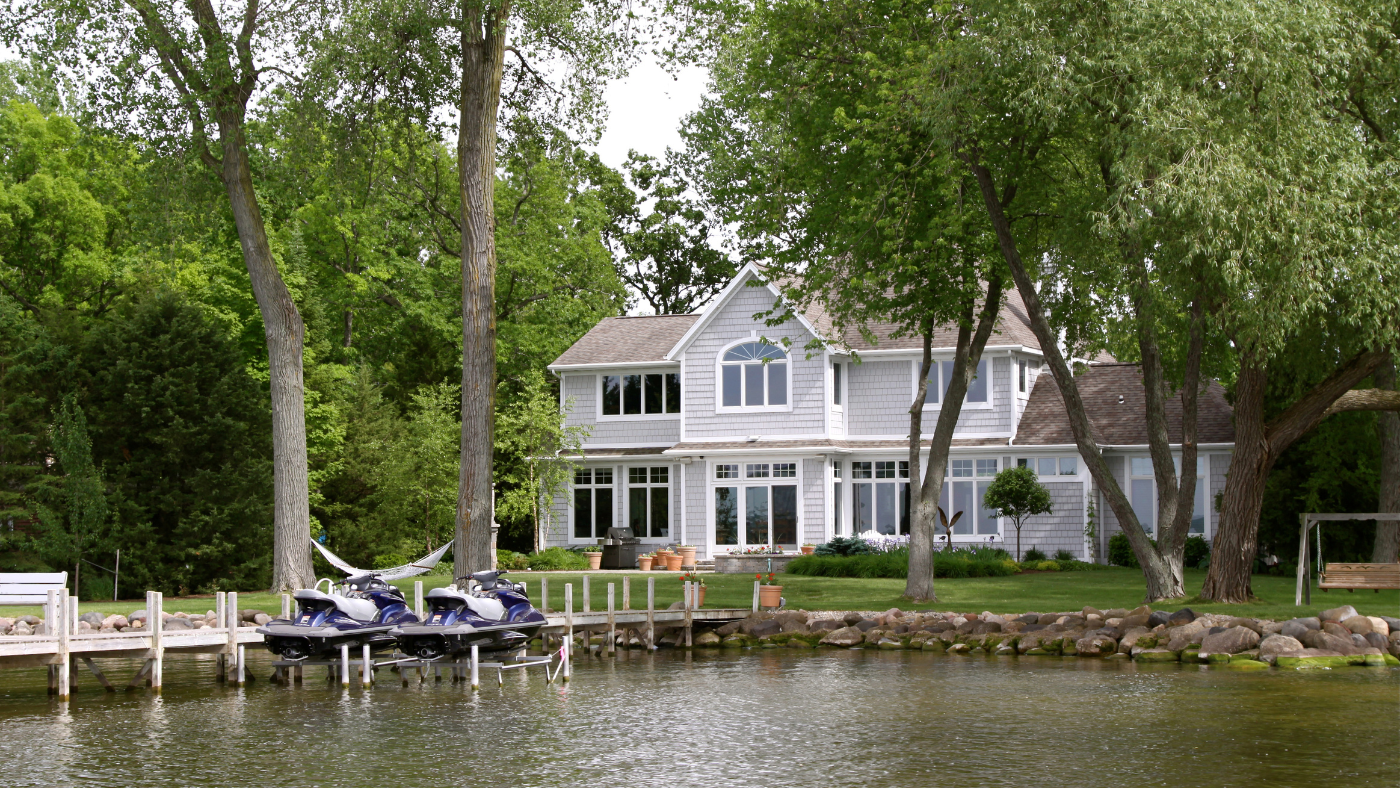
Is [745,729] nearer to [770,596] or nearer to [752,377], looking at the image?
[770,596]

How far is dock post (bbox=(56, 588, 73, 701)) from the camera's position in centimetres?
1535

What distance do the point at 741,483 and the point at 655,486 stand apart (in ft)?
8.65

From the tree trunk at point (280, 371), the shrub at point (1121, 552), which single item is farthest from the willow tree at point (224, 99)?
the shrub at point (1121, 552)

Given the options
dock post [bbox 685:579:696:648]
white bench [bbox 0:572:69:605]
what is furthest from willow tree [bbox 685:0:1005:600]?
white bench [bbox 0:572:69:605]

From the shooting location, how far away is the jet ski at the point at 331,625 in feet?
54.1

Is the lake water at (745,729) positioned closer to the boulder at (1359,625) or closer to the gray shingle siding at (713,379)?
the boulder at (1359,625)

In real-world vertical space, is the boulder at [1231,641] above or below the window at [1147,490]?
below

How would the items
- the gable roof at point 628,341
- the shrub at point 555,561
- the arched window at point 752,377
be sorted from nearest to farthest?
the shrub at point 555,561
the arched window at point 752,377
the gable roof at point 628,341

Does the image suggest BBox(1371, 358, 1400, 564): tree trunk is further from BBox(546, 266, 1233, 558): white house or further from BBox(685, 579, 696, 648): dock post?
BBox(685, 579, 696, 648): dock post

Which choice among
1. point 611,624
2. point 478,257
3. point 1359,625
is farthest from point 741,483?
point 1359,625

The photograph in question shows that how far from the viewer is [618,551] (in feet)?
110

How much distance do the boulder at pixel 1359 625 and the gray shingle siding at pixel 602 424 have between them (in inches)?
784

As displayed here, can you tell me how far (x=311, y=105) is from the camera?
72.4 ft

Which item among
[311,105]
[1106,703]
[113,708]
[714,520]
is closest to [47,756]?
[113,708]
